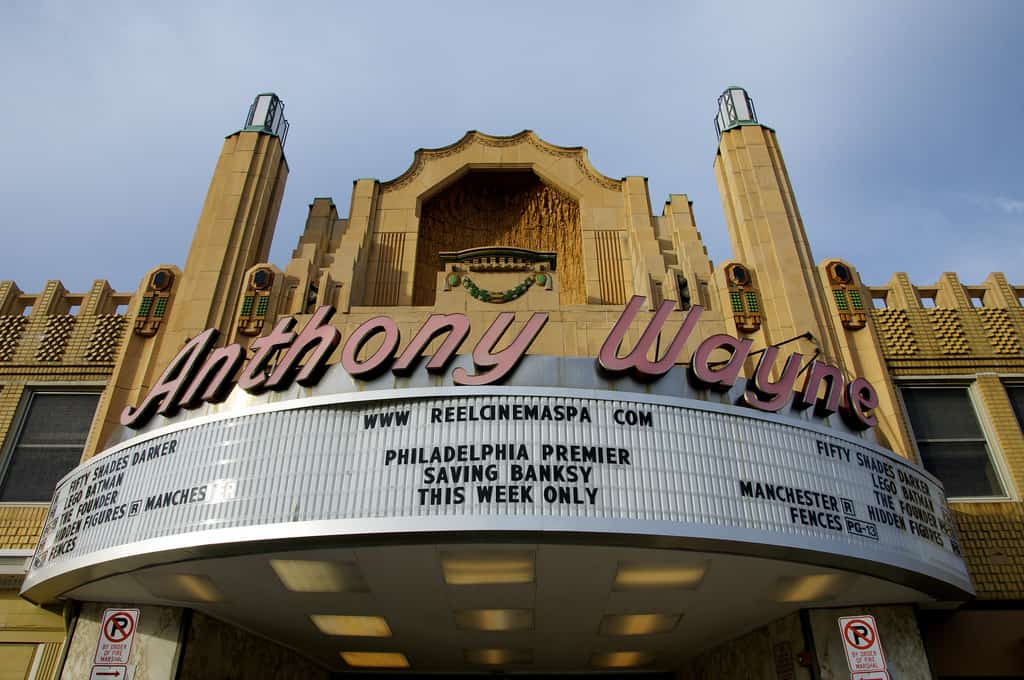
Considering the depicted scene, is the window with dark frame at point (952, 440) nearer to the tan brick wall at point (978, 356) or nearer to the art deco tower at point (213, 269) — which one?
the tan brick wall at point (978, 356)

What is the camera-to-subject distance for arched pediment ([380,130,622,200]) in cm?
1906

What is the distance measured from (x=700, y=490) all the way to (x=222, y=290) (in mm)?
11696

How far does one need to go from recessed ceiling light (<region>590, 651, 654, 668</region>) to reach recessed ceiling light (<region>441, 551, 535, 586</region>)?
238 inches

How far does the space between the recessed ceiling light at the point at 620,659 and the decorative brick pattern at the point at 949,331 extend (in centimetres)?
984

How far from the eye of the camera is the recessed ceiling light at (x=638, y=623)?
1205cm

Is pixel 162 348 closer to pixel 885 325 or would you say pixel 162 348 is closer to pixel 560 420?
pixel 560 420

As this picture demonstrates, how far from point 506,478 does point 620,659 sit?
9.11 m

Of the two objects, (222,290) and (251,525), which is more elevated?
Answer: (222,290)

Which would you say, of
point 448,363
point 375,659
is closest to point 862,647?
point 448,363

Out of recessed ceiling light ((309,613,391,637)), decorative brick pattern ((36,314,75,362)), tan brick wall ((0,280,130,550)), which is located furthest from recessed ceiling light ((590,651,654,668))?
decorative brick pattern ((36,314,75,362))

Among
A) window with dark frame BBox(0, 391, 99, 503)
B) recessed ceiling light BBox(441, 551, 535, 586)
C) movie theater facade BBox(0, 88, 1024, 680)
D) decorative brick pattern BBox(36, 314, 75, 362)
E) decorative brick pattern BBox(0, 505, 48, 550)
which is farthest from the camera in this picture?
decorative brick pattern BBox(36, 314, 75, 362)

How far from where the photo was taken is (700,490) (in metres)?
8.95

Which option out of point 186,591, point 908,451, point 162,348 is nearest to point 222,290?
point 162,348

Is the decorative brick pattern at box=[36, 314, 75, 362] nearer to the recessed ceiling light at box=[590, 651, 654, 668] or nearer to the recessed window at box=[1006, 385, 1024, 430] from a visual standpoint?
the recessed ceiling light at box=[590, 651, 654, 668]
